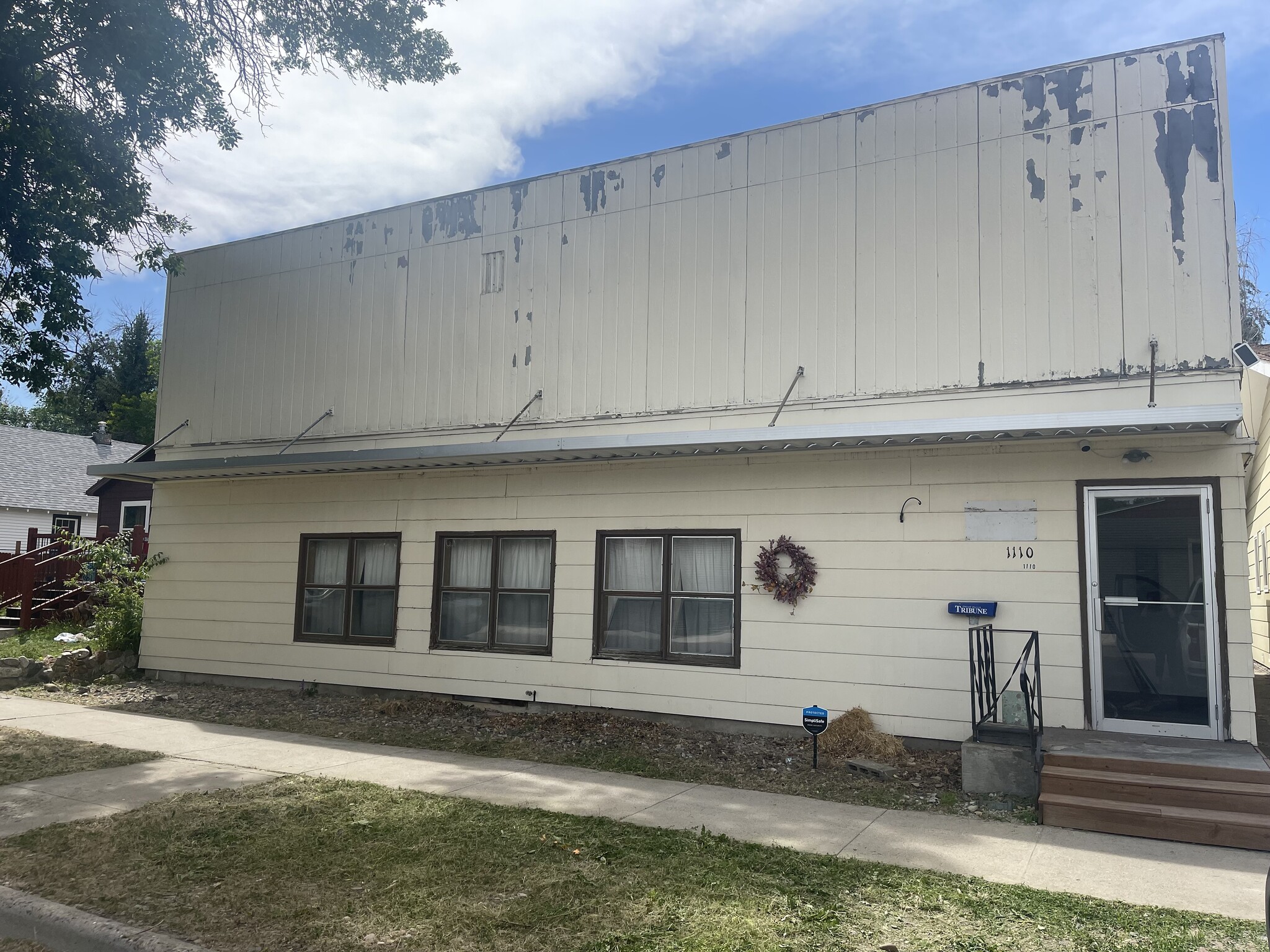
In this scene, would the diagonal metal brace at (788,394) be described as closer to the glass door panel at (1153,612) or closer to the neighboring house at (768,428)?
the neighboring house at (768,428)

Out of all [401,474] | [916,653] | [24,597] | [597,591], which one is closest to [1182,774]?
[916,653]

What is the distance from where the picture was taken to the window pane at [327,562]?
38.4 ft

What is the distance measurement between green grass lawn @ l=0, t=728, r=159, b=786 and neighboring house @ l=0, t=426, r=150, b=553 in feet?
60.7

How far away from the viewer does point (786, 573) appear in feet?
29.6

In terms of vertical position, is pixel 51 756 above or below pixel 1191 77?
below

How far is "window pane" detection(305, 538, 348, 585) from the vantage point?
11.7 m

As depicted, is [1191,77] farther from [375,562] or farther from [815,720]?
[375,562]

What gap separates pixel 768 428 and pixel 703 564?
71.6 inches

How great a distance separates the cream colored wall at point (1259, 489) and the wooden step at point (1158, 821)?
4997mm

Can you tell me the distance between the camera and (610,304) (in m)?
10.3

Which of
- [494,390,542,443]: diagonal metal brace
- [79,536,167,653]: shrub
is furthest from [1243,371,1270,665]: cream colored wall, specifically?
[79,536,167,653]: shrub

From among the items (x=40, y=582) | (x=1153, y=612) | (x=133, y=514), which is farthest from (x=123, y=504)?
(x=1153, y=612)

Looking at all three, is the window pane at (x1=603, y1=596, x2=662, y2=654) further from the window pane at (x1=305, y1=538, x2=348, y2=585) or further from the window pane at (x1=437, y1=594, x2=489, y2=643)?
the window pane at (x1=305, y1=538, x2=348, y2=585)

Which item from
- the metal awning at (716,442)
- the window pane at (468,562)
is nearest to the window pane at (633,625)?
the metal awning at (716,442)
